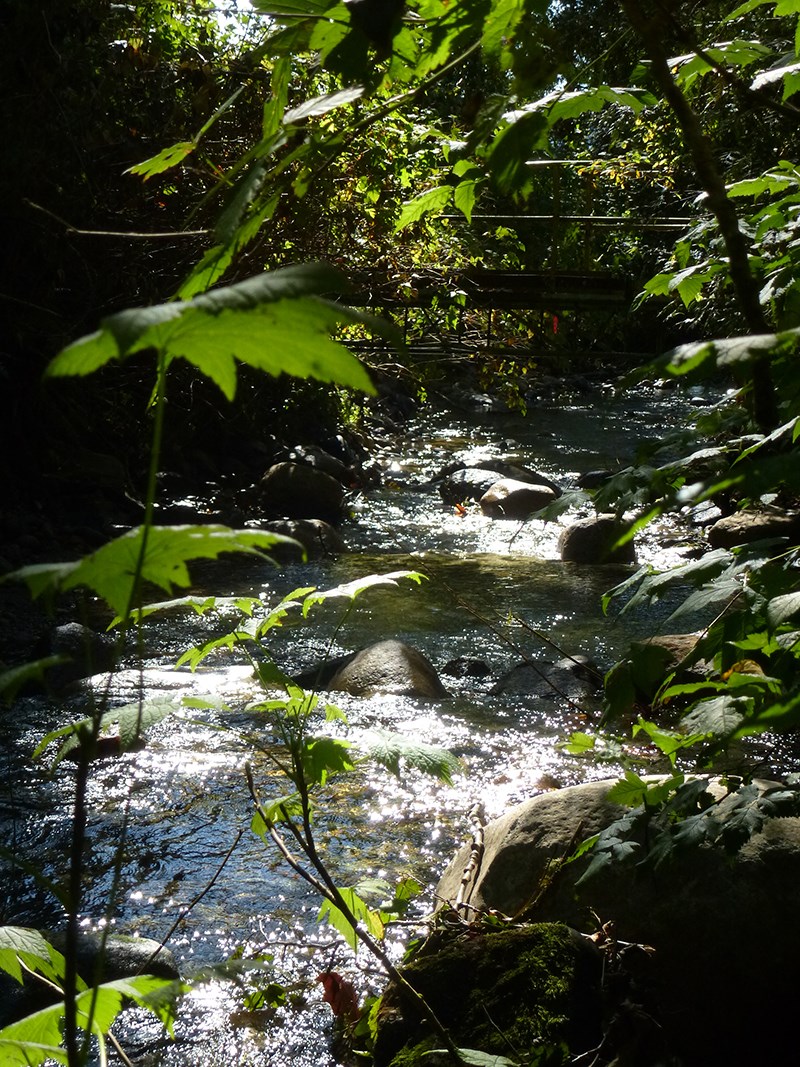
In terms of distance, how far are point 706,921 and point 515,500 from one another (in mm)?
7215

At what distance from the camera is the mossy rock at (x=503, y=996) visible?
2076mm

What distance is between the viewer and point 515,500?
9.55m

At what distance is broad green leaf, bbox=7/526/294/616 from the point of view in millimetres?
689

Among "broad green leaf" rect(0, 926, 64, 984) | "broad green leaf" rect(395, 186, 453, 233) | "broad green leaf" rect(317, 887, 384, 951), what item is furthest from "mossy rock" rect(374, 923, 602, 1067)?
"broad green leaf" rect(395, 186, 453, 233)

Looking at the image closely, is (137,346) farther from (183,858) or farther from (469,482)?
(469,482)

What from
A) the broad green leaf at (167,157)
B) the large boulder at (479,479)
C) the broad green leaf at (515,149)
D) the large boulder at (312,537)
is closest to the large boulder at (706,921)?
the broad green leaf at (515,149)

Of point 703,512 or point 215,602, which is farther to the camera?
point 703,512

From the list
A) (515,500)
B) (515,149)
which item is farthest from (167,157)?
(515,500)

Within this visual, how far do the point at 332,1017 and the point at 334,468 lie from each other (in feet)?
25.4

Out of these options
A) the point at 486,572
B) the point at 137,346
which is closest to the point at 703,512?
the point at 486,572

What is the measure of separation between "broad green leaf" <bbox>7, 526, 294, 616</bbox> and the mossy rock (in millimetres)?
1640

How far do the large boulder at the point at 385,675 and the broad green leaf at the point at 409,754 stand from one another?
11.3 feet

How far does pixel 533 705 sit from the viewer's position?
512 cm

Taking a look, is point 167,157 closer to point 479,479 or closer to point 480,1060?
point 480,1060
